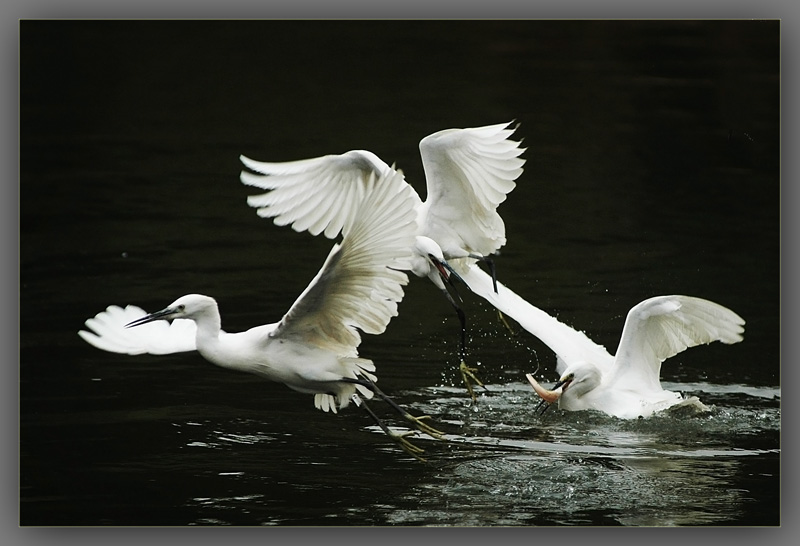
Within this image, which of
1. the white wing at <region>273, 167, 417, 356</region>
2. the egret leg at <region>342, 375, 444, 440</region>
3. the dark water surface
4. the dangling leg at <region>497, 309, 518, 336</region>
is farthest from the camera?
the dangling leg at <region>497, 309, 518, 336</region>

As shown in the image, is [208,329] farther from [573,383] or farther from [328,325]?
[573,383]

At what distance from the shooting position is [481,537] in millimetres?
4672

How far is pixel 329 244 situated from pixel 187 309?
74 cm

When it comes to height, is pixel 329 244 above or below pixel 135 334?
above

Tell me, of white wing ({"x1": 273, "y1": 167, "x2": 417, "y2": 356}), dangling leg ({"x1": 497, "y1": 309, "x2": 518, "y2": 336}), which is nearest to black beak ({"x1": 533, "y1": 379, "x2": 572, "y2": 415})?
dangling leg ({"x1": 497, "y1": 309, "x2": 518, "y2": 336})

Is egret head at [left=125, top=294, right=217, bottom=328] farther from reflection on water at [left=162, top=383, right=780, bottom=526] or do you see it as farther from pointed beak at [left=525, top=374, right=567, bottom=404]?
pointed beak at [left=525, top=374, right=567, bottom=404]

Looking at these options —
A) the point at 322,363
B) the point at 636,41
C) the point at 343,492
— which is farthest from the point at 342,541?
the point at 636,41

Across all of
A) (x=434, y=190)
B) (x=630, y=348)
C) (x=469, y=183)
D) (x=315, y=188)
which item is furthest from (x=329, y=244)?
(x=630, y=348)

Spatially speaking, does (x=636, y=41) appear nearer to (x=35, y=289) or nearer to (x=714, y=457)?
(x=714, y=457)

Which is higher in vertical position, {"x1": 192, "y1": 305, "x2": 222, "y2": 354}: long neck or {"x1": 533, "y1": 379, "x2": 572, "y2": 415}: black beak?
{"x1": 192, "y1": 305, "x2": 222, "y2": 354}: long neck

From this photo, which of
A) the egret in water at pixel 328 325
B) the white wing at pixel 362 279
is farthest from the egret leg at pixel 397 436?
the white wing at pixel 362 279

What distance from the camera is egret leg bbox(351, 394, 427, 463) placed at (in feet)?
15.5

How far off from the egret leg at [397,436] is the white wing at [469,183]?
2.24 feet

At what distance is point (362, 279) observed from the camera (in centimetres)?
436
